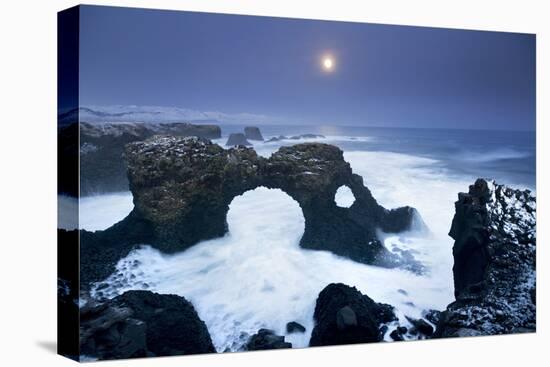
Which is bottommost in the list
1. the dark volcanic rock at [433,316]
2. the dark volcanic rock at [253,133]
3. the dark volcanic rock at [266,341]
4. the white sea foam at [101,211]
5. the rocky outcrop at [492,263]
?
the dark volcanic rock at [266,341]

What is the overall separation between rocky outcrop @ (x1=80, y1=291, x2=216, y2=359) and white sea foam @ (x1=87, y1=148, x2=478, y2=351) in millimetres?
118

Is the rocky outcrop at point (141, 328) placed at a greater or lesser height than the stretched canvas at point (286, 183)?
lesser

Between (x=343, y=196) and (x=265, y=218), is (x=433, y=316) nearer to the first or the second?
(x=343, y=196)

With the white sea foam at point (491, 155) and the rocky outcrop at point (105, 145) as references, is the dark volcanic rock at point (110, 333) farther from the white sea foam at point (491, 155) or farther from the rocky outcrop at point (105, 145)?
the white sea foam at point (491, 155)

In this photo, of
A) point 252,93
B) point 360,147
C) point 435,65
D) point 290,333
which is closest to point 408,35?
point 435,65

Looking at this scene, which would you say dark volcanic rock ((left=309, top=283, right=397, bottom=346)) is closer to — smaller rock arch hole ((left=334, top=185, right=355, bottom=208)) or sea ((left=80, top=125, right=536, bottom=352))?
sea ((left=80, top=125, right=536, bottom=352))

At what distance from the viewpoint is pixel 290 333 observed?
852cm

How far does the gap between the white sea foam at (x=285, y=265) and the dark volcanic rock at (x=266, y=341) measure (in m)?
0.07

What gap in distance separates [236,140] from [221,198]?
0.71 meters

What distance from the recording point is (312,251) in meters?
8.90

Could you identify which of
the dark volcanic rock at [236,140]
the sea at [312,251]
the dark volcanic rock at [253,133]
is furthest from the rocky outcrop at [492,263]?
the dark volcanic rock at [236,140]

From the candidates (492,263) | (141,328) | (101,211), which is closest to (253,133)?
(101,211)

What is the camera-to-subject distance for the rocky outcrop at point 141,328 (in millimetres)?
7734

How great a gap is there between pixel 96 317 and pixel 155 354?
2.58 feet
